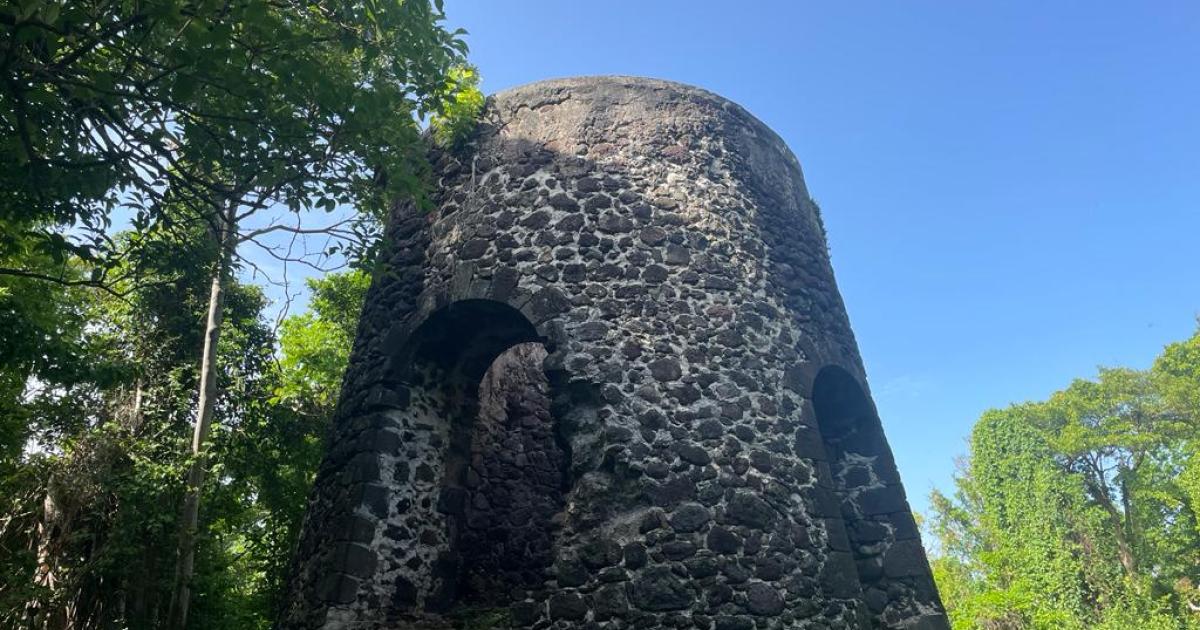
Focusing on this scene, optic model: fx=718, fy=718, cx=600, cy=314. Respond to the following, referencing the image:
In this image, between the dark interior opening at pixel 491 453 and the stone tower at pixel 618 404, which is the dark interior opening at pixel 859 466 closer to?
the stone tower at pixel 618 404

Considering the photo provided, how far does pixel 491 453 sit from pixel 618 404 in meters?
2.84

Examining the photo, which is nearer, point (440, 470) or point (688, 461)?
point (688, 461)

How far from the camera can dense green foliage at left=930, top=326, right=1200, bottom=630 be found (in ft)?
69.9

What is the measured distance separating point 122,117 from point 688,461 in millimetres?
4441

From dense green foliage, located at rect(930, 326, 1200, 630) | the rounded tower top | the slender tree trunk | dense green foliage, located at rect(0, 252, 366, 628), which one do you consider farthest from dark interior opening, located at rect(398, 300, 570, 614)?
dense green foliage, located at rect(930, 326, 1200, 630)

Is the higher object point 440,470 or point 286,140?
point 286,140

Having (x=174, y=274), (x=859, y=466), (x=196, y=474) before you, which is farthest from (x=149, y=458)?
(x=859, y=466)

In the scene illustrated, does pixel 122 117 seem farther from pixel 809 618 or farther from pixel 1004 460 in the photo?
pixel 1004 460

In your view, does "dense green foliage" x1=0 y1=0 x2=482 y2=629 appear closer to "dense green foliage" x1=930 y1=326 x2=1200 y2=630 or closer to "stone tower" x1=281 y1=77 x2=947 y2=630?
"stone tower" x1=281 y1=77 x2=947 y2=630

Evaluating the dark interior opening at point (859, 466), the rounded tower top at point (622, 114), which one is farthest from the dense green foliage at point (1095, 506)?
the rounded tower top at point (622, 114)

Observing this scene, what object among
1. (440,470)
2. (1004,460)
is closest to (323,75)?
(440,470)

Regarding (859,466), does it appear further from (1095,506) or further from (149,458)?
(1095,506)

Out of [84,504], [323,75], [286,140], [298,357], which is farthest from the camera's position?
[298,357]

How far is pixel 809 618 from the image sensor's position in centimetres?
501
